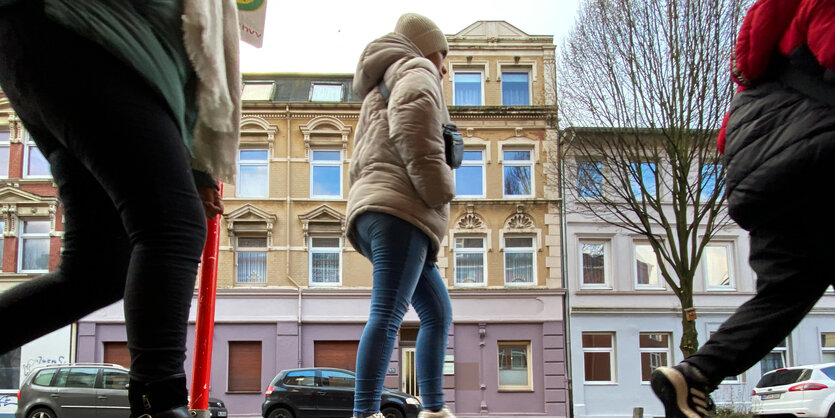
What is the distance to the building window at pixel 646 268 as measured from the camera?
2503 centimetres

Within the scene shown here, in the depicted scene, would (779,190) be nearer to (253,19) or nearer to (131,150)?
(131,150)

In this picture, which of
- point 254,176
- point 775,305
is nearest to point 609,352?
point 254,176

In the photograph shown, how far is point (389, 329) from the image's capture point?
2.82 meters

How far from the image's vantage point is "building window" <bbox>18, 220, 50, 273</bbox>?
24266mm

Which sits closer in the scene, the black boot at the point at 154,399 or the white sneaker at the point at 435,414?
the black boot at the point at 154,399

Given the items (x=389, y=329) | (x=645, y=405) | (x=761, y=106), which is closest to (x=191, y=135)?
(x=389, y=329)

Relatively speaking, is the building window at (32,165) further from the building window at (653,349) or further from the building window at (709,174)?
the building window at (653,349)

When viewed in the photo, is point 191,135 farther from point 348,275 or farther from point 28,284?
point 348,275

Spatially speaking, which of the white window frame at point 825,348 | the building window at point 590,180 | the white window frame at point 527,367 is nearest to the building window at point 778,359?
the white window frame at point 825,348

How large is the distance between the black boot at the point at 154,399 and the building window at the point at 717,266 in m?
26.3

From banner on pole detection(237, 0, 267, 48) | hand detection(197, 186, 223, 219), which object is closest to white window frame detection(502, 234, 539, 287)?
banner on pole detection(237, 0, 267, 48)

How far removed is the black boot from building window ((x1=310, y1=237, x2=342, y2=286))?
23.4 metres

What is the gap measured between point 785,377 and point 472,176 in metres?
11.8

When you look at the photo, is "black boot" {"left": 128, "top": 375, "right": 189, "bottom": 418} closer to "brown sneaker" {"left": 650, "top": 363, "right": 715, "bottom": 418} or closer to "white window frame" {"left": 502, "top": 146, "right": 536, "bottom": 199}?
"brown sneaker" {"left": 650, "top": 363, "right": 715, "bottom": 418}
